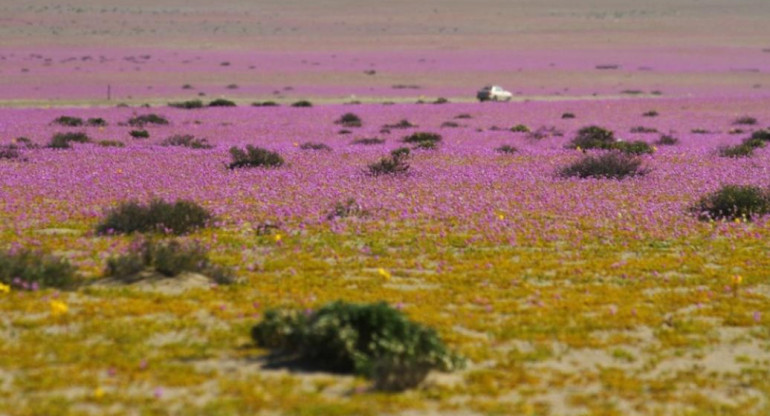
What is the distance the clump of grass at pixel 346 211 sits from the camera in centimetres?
1759

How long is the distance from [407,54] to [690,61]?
105 feet

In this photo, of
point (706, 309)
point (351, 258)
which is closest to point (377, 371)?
point (706, 309)

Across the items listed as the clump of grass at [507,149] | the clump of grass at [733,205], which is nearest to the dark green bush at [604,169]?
the clump of grass at [733,205]

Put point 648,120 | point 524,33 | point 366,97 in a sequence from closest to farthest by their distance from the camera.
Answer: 1. point 648,120
2. point 366,97
3. point 524,33

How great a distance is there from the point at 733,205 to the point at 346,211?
7.05m

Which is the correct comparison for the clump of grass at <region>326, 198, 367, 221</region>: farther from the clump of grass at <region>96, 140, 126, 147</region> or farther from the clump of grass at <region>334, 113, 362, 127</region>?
the clump of grass at <region>334, 113, 362, 127</region>

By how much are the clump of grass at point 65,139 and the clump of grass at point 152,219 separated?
15.6 m

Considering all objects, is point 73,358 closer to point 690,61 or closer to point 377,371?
point 377,371

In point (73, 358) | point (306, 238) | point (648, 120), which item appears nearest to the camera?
point (73, 358)

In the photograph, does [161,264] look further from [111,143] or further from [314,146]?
[111,143]

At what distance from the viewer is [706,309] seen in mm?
11328

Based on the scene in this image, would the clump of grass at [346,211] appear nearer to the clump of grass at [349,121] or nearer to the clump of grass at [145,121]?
the clump of grass at [349,121]

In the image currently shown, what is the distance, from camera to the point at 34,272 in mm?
11758

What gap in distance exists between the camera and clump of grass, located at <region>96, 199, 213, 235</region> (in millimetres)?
15805
